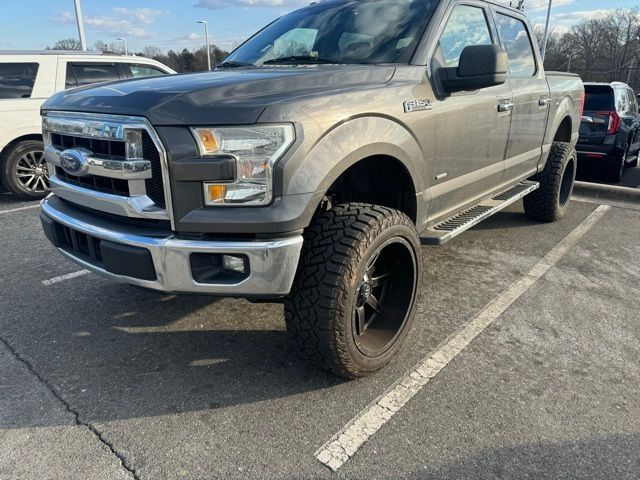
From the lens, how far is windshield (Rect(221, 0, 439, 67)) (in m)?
3.09

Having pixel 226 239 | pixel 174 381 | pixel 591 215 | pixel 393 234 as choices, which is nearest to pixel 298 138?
pixel 226 239

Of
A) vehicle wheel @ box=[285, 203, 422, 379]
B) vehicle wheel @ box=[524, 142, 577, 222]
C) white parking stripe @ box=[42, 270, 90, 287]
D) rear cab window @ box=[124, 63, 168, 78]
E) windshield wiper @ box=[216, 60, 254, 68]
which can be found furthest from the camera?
rear cab window @ box=[124, 63, 168, 78]

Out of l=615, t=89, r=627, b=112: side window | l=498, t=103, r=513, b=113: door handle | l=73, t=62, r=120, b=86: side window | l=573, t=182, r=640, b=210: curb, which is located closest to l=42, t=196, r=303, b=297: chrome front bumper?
l=498, t=103, r=513, b=113: door handle

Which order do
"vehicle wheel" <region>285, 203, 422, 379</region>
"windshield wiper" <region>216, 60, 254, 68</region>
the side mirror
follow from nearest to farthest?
"vehicle wheel" <region>285, 203, 422, 379</region>
the side mirror
"windshield wiper" <region>216, 60, 254, 68</region>

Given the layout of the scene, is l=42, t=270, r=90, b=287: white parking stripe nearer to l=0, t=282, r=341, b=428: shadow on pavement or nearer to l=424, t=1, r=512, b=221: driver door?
l=0, t=282, r=341, b=428: shadow on pavement

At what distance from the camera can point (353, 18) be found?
132 inches

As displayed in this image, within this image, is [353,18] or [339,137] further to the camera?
[353,18]

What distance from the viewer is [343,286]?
7.58 ft

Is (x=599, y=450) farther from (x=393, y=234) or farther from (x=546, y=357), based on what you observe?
(x=393, y=234)

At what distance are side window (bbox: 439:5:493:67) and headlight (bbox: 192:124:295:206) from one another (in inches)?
64.2

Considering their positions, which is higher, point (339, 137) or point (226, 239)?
point (339, 137)

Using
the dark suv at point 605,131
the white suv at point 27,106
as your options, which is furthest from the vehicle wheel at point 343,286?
the dark suv at point 605,131

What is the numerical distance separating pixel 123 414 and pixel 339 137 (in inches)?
66.1

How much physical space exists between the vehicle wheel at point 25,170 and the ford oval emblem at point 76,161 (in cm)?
486
